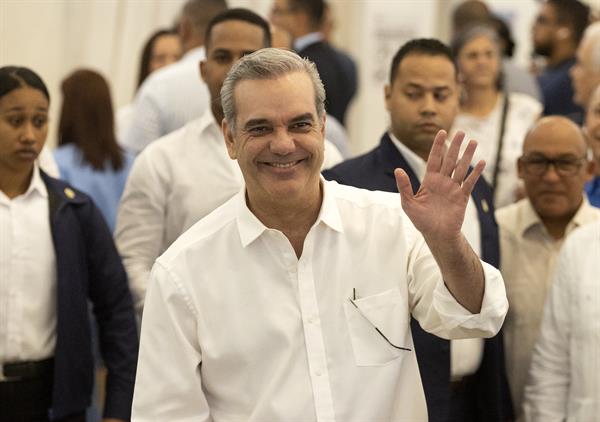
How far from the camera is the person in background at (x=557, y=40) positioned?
6.16 metres

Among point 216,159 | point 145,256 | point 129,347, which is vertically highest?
point 216,159

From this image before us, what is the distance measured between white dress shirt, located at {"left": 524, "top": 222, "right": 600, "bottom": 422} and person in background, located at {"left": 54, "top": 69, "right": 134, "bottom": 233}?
2000 millimetres

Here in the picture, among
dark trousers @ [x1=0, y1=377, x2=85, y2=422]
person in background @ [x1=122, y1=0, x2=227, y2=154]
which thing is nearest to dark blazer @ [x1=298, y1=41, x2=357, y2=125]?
person in background @ [x1=122, y1=0, x2=227, y2=154]

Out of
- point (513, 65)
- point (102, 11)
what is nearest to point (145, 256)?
point (513, 65)

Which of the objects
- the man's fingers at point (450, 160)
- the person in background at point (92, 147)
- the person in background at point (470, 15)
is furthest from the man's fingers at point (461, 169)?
the person in background at point (470, 15)

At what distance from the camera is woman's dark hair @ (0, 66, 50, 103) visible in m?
3.40

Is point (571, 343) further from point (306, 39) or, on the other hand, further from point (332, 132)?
point (306, 39)

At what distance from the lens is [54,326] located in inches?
133

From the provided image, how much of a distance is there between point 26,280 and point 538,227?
1609 millimetres

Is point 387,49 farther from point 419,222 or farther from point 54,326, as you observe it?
point 419,222

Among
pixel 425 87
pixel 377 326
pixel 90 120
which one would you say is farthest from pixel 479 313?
pixel 90 120

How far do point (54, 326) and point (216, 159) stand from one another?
727mm

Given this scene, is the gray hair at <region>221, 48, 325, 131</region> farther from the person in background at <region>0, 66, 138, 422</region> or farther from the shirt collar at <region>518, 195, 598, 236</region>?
the shirt collar at <region>518, 195, 598, 236</region>

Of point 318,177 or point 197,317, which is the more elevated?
point 318,177
